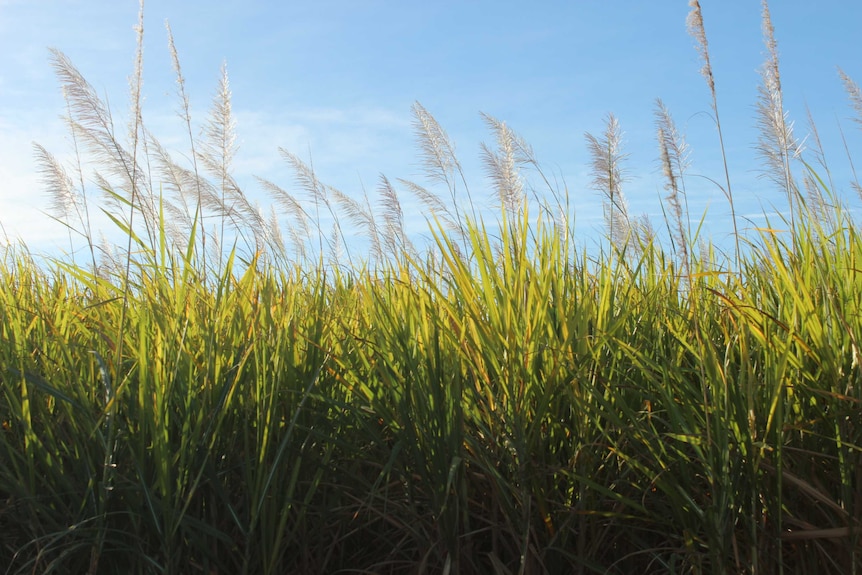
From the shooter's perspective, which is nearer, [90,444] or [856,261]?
[90,444]

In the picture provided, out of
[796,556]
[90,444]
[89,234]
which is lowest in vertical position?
[796,556]

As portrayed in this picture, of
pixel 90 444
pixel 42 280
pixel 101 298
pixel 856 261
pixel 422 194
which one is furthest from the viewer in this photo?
pixel 42 280

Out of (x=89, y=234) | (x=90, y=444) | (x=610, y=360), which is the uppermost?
(x=89, y=234)

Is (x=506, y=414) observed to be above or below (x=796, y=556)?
above

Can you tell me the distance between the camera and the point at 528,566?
1438 mm

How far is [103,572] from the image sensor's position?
1.52 meters

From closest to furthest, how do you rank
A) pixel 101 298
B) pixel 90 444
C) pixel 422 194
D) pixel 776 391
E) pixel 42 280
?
pixel 776 391 < pixel 90 444 < pixel 101 298 < pixel 422 194 < pixel 42 280

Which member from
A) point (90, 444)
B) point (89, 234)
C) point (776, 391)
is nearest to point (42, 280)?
point (89, 234)

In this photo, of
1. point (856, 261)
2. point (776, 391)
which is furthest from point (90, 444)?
point (856, 261)

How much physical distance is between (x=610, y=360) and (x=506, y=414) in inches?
14.5

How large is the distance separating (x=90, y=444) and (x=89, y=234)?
102cm

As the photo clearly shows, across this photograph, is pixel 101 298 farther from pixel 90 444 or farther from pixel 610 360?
pixel 610 360

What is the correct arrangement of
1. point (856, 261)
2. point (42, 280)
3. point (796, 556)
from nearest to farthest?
point (796, 556) < point (856, 261) < point (42, 280)

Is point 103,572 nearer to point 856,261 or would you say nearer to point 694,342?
point 694,342
